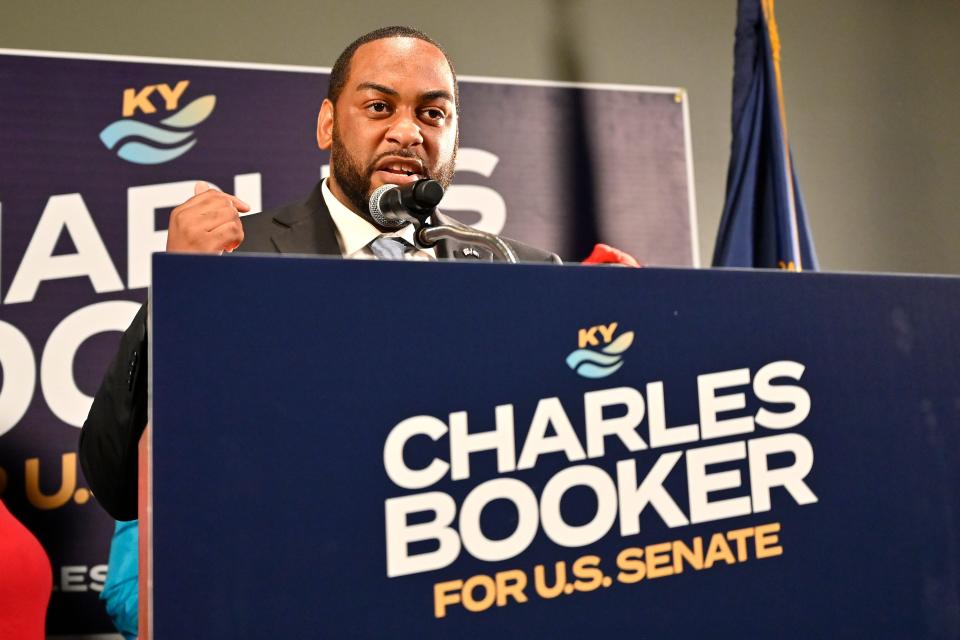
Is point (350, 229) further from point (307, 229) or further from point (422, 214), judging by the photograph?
point (422, 214)

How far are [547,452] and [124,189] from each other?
194 centimetres

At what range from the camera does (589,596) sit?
0.70m

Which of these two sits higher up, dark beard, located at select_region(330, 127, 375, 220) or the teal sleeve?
dark beard, located at select_region(330, 127, 375, 220)

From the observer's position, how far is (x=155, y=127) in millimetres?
2416

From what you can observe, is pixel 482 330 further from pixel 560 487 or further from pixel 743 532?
pixel 743 532

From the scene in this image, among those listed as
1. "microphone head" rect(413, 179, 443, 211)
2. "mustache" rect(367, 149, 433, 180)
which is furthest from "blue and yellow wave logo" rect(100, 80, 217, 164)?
"microphone head" rect(413, 179, 443, 211)

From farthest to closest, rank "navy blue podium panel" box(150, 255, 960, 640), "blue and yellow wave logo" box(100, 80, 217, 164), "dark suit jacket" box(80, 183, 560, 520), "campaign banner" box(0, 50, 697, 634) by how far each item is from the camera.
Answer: "blue and yellow wave logo" box(100, 80, 217, 164), "campaign banner" box(0, 50, 697, 634), "dark suit jacket" box(80, 183, 560, 520), "navy blue podium panel" box(150, 255, 960, 640)

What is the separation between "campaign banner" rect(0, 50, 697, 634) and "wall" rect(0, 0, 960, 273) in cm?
13

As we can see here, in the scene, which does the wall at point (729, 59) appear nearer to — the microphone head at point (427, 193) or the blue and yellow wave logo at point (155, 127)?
the blue and yellow wave logo at point (155, 127)

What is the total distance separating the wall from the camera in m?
2.59

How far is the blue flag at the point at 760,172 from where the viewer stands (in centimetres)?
262

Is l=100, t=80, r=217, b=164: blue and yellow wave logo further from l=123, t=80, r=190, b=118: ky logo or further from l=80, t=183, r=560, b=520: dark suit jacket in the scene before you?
l=80, t=183, r=560, b=520: dark suit jacket

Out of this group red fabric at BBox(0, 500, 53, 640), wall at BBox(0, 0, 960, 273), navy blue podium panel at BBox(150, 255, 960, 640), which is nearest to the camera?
navy blue podium panel at BBox(150, 255, 960, 640)

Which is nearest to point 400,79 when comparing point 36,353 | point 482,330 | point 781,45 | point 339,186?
point 339,186
